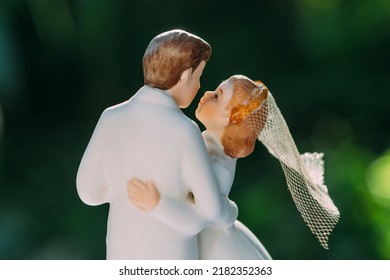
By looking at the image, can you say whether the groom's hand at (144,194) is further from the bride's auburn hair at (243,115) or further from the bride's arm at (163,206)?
the bride's auburn hair at (243,115)

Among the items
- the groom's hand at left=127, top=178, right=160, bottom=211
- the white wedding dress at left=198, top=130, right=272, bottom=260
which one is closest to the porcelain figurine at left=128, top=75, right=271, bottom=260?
the white wedding dress at left=198, top=130, right=272, bottom=260

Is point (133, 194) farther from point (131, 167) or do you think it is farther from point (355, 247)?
point (355, 247)

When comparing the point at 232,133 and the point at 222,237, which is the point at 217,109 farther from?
the point at 222,237

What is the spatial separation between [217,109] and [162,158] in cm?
13

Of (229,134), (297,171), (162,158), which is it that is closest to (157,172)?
(162,158)

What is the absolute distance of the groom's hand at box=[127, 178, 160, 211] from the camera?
4.13ft

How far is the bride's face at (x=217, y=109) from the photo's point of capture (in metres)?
1.34

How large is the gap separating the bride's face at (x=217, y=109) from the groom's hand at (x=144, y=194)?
14cm

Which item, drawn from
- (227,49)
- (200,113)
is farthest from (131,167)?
(227,49)

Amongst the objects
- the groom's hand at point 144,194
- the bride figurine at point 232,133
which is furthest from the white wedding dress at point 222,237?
the groom's hand at point 144,194

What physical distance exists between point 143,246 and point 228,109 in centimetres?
23

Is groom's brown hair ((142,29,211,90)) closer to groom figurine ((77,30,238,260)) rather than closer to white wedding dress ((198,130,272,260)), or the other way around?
groom figurine ((77,30,238,260))

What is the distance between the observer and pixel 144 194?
4.13 ft

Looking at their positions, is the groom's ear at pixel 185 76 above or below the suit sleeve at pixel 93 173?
above
